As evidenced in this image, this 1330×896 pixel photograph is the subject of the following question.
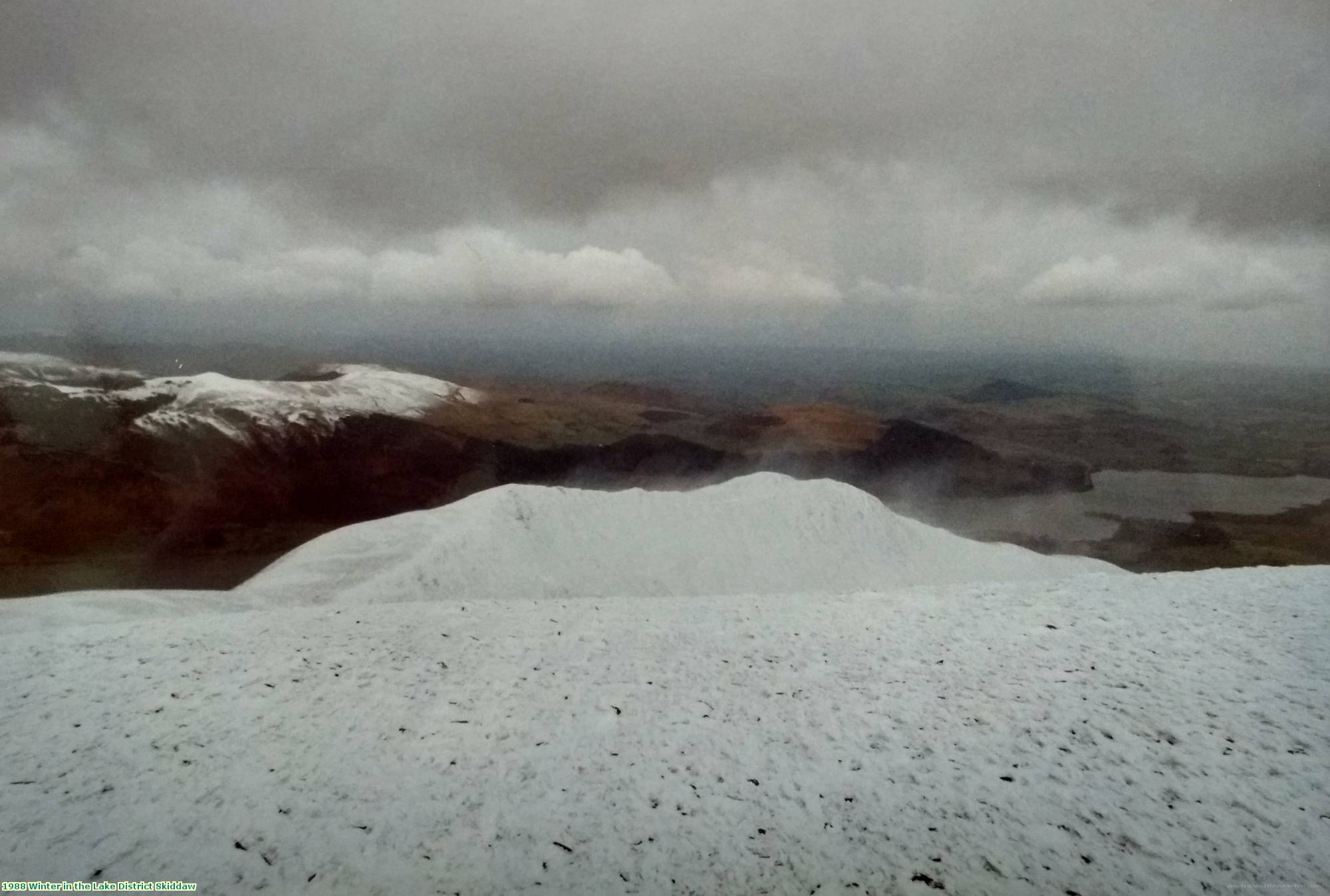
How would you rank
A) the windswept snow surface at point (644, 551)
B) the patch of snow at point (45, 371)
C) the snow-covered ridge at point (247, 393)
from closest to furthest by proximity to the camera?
the windswept snow surface at point (644, 551) → the patch of snow at point (45, 371) → the snow-covered ridge at point (247, 393)

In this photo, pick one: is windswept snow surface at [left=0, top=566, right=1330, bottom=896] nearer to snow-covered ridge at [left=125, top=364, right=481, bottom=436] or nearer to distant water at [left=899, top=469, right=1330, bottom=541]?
snow-covered ridge at [left=125, top=364, right=481, bottom=436]

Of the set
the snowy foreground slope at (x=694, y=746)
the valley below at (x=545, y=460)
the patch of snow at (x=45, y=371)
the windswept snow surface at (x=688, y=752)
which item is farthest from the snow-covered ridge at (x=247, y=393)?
the snowy foreground slope at (x=694, y=746)

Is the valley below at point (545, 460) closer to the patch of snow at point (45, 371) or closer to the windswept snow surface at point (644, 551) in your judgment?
the patch of snow at point (45, 371)

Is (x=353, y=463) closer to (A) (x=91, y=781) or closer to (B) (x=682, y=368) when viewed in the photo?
(B) (x=682, y=368)

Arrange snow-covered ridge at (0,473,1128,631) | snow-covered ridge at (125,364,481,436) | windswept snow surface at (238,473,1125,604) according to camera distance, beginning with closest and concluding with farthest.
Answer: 1. snow-covered ridge at (0,473,1128,631)
2. windswept snow surface at (238,473,1125,604)
3. snow-covered ridge at (125,364,481,436)

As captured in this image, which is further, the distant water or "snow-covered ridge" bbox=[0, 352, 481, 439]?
the distant water

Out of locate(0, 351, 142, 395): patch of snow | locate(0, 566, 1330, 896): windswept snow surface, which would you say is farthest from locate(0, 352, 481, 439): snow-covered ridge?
locate(0, 566, 1330, 896): windswept snow surface
